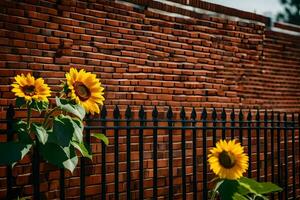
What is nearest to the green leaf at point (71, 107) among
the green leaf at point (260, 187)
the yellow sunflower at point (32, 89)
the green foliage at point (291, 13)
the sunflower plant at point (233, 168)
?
the yellow sunflower at point (32, 89)

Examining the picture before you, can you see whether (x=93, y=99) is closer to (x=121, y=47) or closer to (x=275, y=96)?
(x=121, y=47)

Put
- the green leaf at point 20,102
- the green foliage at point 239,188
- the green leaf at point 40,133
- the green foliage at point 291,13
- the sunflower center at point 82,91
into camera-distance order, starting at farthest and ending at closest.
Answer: the green foliage at point 291,13 < the green foliage at point 239,188 < the sunflower center at point 82,91 < the green leaf at point 20,102 < the green leaf at point 40,133

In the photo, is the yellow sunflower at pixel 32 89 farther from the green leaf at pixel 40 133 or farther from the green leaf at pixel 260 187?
the green leaf at pixel 260 187

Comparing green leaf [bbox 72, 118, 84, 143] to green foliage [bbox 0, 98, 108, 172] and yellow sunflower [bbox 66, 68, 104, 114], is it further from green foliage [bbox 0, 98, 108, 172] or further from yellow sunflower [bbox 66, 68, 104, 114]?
yellow sunflower [bbox 66, 68, 104, 114]

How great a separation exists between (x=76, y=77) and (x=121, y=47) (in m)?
2.54

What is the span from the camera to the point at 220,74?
6602mm

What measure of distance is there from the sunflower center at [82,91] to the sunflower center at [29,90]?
233 millimetres

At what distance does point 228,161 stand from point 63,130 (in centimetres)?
112

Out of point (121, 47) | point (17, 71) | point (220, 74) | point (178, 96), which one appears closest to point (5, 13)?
point (17, 71)

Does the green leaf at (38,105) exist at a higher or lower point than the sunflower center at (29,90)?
lower

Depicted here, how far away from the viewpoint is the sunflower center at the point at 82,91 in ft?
9.41

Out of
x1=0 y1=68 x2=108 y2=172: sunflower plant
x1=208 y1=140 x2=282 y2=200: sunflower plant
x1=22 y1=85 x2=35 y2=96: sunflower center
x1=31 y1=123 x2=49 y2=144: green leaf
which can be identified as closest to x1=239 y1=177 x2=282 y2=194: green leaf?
x1=208 y1=140 x2=282 y2=200: sunflower plant

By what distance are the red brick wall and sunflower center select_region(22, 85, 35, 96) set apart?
4.68 feet

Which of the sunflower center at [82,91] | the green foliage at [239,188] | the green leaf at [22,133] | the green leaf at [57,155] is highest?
the sunflower center at [82,91]
